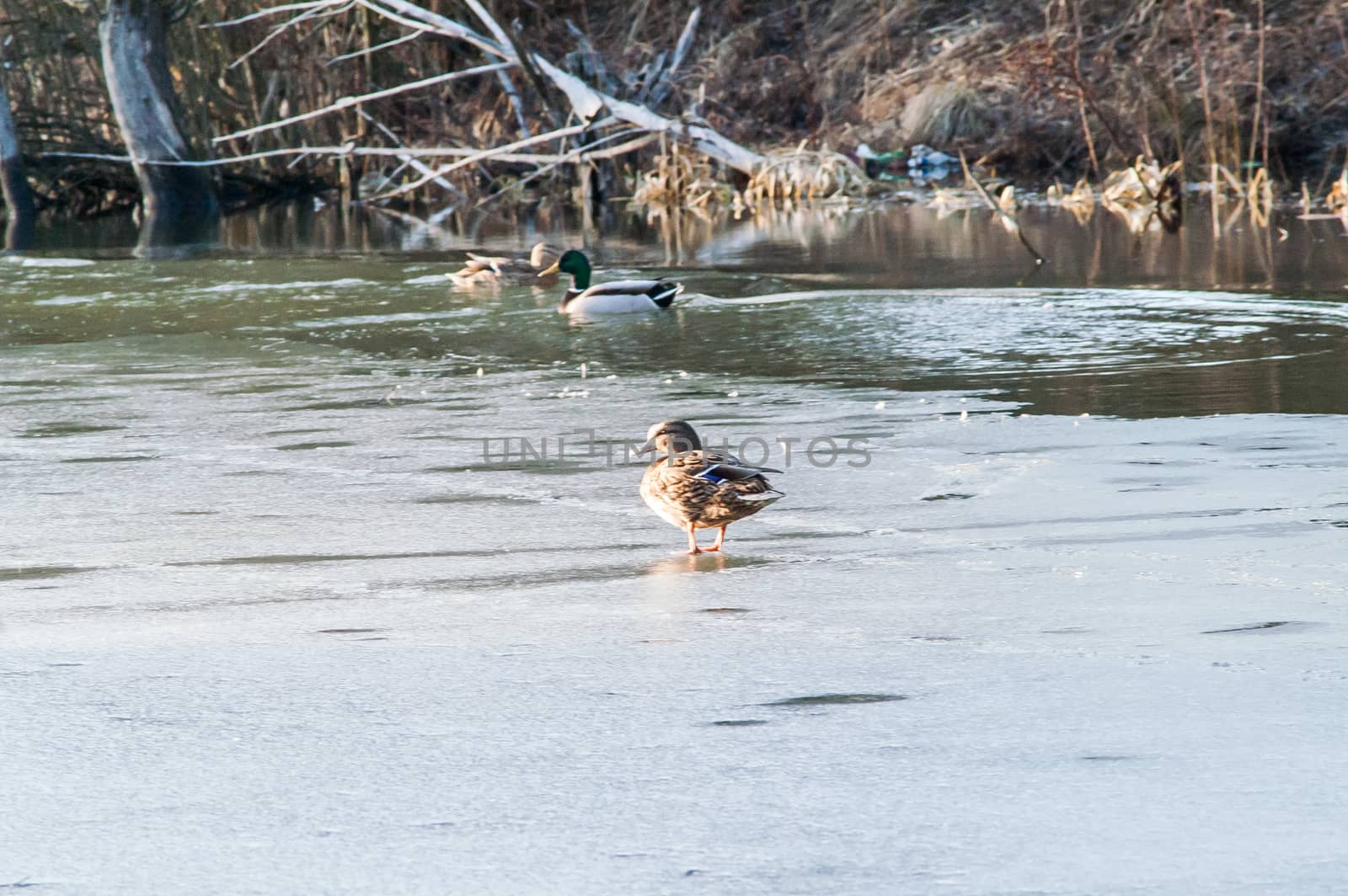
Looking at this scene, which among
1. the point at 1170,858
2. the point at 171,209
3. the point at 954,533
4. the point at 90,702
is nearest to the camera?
the point at 1170,858

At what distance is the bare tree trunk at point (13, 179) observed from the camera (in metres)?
25.2

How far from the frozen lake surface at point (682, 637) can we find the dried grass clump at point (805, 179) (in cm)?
1545

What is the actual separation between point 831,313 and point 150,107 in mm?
17533

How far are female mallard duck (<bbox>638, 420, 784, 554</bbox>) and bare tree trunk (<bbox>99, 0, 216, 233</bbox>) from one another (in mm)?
22456

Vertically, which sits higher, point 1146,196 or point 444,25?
point 444,25

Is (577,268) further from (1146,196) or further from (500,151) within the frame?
(1146,196)

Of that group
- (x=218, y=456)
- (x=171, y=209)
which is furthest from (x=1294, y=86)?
(x=218, y=456)

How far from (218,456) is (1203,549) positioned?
386 cm

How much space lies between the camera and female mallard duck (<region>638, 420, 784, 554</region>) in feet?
16.9

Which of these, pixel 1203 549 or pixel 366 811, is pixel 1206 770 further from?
pixel 1203 549

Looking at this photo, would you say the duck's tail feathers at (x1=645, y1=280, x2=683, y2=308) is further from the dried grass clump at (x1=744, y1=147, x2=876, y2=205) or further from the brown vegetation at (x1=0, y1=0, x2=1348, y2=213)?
the dried grass clump at (x1=744, y1=147, x2=876, y2=205)

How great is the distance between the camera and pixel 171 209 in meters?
27.1

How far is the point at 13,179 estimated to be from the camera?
84.9ft

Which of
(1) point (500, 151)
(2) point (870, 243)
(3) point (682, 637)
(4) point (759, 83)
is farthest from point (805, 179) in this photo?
(3) point (682, 637)
